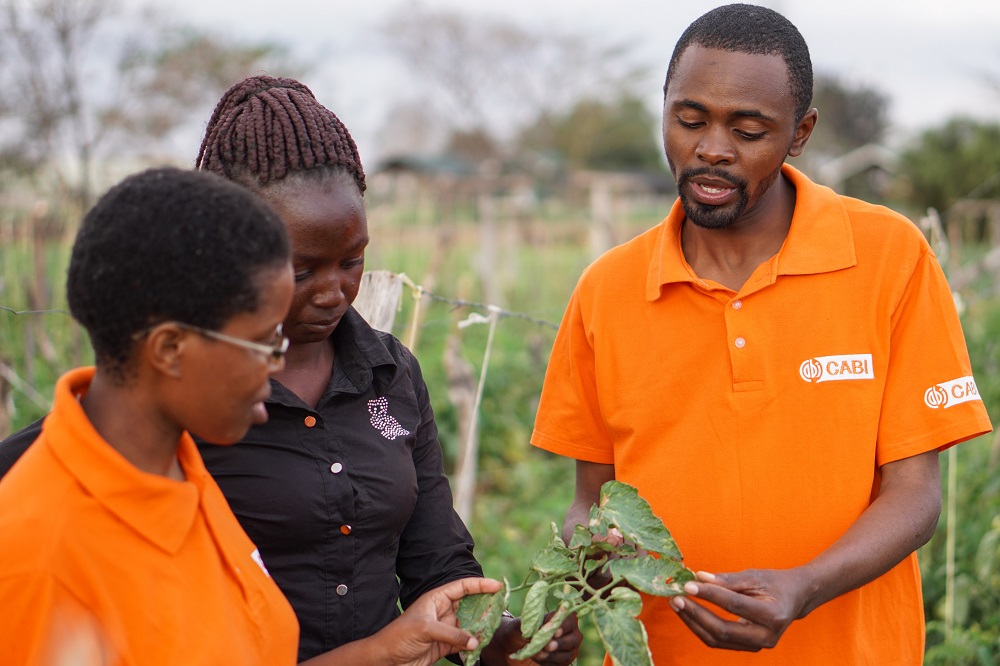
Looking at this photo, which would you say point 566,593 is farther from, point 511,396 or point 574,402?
point 511,396

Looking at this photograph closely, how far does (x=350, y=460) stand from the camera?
1648mm

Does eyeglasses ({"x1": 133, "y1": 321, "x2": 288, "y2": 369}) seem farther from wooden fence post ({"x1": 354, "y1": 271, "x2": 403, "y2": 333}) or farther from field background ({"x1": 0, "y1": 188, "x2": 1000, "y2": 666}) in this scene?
field background ({"x1": 0, "y1": 188, "x2": 1000, "y2": 666})

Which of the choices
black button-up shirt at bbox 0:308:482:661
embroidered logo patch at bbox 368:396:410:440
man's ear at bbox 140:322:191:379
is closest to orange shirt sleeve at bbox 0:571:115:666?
man's ear at bbox 140:322:191:379

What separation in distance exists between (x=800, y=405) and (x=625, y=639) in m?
0.53

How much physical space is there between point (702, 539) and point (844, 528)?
252mm

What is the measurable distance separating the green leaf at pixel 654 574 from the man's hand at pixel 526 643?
17 centimetres

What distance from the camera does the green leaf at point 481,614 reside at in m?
1.66

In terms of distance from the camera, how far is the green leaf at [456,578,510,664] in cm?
166

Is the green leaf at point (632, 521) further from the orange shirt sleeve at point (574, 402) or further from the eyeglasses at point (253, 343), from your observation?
the eyeglasses at point (253, 343)

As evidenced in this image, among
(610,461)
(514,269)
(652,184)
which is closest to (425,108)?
(652,184)

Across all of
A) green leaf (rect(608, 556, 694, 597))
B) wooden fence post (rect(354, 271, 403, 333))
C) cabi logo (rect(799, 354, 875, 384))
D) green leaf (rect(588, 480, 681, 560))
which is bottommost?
green leaf (rect(608, 556, 694, 597))

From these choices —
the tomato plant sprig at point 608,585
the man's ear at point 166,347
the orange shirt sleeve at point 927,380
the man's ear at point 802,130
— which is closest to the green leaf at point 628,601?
the tomato plant sprig at point 608,585

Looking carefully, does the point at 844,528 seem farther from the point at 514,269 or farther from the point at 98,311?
the point at 514,269

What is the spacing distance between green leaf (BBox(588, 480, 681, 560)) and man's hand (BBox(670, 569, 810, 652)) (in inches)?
4.0
